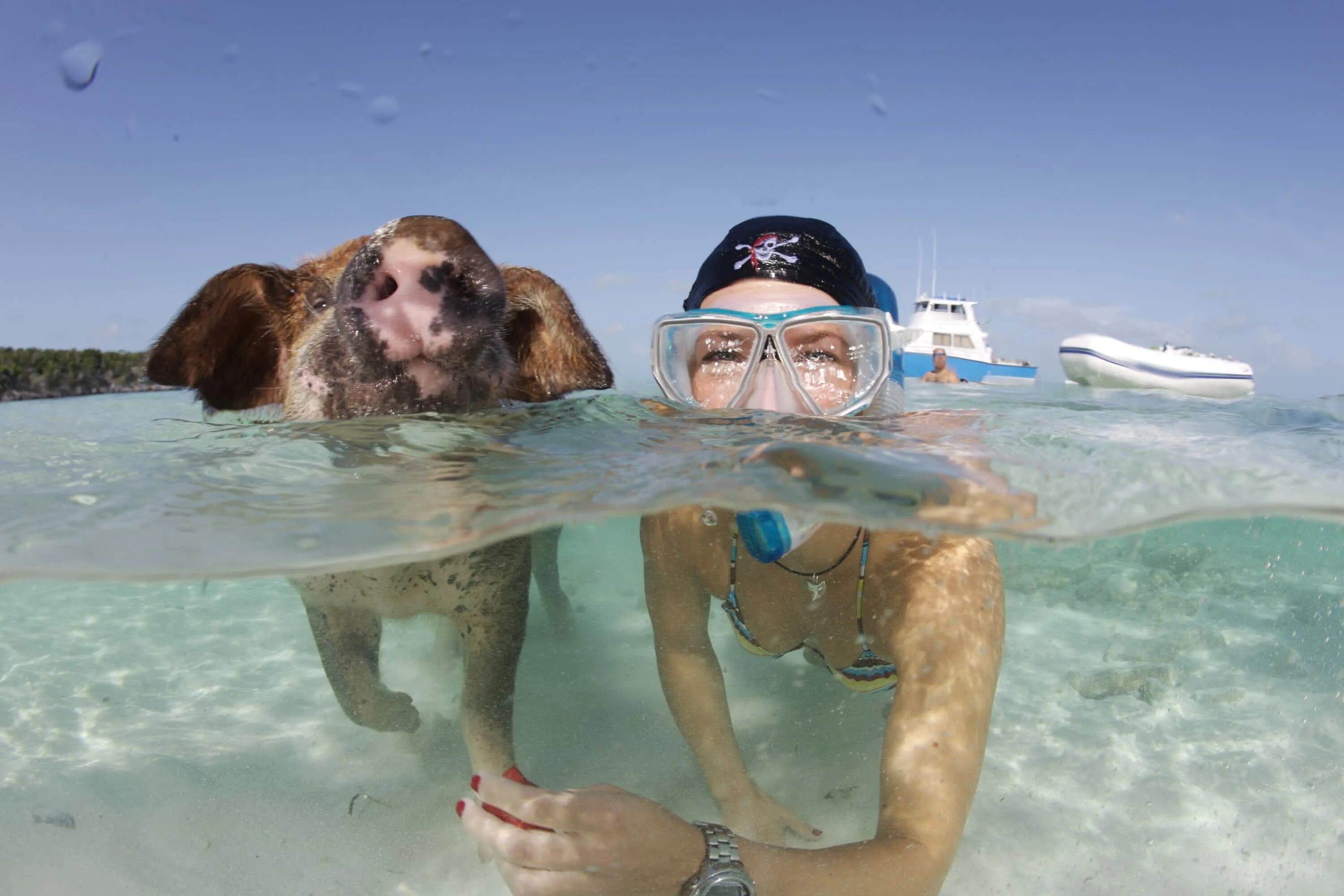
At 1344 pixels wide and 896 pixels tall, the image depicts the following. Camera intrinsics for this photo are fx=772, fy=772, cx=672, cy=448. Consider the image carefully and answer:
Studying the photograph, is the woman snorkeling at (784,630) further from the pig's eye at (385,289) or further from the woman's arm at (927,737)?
the pig's eye at (385,289)

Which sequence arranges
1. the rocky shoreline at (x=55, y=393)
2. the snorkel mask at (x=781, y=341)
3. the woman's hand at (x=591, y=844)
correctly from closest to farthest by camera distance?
the woman's hand at (x=591, y=844) → the snorkel mask at (x=781, y=341) → the rocky shoreline at (x=55, y=393)

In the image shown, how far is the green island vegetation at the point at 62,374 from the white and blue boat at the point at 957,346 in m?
25.4

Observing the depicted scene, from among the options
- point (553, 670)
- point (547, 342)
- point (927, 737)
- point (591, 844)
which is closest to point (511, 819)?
point (591, 844)

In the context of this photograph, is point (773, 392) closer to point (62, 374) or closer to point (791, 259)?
point (791, 259)

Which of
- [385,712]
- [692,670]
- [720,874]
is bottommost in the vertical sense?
[385,712]

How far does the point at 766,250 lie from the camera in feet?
13.2

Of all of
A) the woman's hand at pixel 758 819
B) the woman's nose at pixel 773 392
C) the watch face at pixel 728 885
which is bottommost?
the woman's hand at pixel 758 819

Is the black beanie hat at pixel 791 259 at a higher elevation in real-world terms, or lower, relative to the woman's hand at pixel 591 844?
higher

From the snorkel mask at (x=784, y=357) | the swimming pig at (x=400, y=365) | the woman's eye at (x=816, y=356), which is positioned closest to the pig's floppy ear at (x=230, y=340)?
the swimming pig at (x=400, y=365)

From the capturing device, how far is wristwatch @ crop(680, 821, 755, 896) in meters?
2.29

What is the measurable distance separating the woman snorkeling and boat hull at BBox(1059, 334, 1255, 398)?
22.2 m

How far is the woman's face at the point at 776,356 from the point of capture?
11.7 ft

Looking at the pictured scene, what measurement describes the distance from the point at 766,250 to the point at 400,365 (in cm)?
203

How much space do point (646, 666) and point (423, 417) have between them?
12.9 feet
